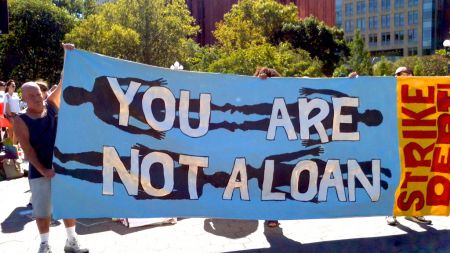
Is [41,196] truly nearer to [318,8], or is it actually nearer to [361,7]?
[318,8]

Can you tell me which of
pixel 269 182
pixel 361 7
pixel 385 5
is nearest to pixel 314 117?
pixel 269 182

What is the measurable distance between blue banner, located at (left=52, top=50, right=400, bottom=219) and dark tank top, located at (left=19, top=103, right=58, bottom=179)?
176 millimetres

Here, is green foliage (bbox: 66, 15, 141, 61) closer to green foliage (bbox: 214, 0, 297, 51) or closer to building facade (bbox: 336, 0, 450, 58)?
green foliage (bbox: 214, 0, 297, 51)

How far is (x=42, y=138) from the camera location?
152 inches

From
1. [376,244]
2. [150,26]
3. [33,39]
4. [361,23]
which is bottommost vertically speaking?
[376,244]

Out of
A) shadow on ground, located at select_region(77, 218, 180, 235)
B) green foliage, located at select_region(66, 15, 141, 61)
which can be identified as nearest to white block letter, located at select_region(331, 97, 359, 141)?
shadow on ground, located at select_region(77, 218, 180, 235)

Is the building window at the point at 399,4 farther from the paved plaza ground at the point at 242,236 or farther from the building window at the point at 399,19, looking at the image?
Answer: the paved plaza ground at the point at 242,236

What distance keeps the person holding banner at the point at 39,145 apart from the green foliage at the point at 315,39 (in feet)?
124

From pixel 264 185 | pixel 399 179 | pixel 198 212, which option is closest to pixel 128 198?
pixel 198 212

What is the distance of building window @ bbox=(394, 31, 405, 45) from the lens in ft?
277

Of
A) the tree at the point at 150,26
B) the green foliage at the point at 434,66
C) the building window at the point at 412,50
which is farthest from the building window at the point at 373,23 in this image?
the tree at the point at 150,26

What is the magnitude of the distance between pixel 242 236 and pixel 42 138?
7.47 feet

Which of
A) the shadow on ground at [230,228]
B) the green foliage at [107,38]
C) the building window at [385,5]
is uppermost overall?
the building window at [385,5]

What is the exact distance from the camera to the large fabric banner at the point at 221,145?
3.88m
